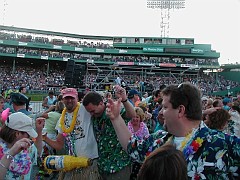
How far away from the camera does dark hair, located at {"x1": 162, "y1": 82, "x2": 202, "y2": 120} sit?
87.4 inches

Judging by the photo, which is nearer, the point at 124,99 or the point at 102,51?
the point at 124,99

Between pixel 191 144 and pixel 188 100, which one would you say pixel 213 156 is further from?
pixel 188 100

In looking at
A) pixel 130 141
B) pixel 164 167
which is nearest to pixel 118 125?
pixel 130 141

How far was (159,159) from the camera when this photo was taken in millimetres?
1501

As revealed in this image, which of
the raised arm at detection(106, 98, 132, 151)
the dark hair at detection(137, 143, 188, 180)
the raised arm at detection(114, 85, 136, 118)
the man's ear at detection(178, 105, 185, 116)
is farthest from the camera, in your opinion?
the raised arm at detection(114, 85, 136, 118)

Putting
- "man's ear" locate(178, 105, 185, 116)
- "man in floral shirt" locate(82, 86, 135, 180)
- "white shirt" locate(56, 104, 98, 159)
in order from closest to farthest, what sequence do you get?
"man's ear" locate(178, 105, 185, 116) → "man in floral shirt" locate(82, 86, 135, 180) → "white shirt" locate(56, 104, 98, 159)

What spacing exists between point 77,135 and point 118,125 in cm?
113

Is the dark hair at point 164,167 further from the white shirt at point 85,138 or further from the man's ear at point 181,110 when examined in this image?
the white shirt at point 85,138

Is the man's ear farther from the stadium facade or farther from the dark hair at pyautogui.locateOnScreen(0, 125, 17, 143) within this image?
the stadium facade

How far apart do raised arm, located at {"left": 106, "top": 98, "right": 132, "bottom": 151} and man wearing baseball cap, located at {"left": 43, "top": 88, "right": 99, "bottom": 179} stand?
1017 millimetres

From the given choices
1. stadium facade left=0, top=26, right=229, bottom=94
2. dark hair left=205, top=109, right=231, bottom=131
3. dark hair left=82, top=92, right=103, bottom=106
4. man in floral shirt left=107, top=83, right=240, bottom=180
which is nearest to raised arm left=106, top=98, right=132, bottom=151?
man in floral shirt left=107, top=83, right=240, bottom=180

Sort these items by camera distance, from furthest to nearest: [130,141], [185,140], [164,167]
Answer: [130,141], [185,140], [164,167]

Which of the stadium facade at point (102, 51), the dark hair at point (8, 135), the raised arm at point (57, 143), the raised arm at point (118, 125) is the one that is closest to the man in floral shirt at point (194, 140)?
the raised arm at point (118, 125)

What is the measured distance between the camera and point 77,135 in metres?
3.70
